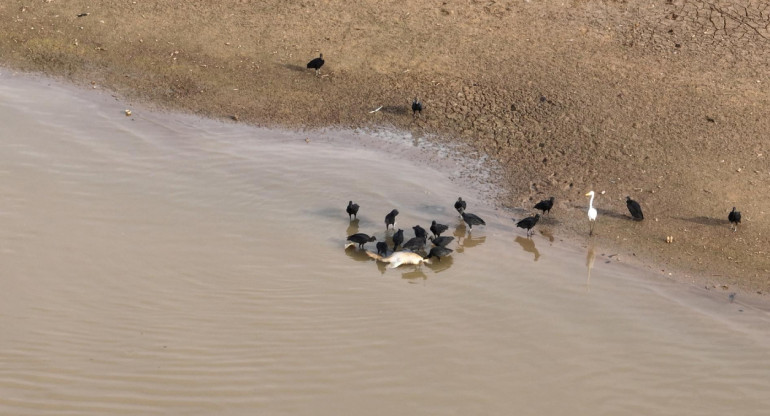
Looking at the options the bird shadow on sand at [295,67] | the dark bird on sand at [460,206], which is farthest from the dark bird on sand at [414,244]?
the bird shadow on sand at [295,67]

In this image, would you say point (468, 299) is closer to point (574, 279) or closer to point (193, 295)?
point (574, 279)

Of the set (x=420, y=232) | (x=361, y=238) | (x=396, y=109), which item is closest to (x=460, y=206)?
(x=420, y=232)

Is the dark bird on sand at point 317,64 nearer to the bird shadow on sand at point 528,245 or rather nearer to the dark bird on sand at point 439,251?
the bird shadow on sand at point 528,245

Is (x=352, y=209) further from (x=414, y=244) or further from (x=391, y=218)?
(x=414, y=244)

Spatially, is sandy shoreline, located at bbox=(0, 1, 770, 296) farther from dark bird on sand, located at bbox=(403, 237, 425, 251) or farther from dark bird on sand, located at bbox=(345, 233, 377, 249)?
dark bird on sand, located at bbox=(345, 233, 377, 249)

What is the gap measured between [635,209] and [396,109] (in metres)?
5.14

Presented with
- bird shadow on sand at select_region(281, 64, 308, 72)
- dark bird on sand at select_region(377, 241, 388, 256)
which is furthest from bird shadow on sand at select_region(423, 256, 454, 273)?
bird shadow on sand at select_region(281, 64, 308, 72)

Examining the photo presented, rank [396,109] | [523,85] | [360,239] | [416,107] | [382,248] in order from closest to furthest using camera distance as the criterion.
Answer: [382,248] < [360,239] < [416,107] < [396,109] < [523,85]

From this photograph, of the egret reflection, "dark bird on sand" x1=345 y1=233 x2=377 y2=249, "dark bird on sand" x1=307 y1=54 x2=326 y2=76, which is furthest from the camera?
"dark bird on sand" x1=307 y1=54 x2=326 y2=76

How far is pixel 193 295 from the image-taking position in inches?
403

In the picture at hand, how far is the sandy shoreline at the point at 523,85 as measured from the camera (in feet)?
41.8

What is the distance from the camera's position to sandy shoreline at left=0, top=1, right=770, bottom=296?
12.7 meters

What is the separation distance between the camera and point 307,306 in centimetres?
1015

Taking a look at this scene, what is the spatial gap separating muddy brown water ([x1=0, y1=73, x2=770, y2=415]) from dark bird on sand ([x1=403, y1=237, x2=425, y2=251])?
30 centimetres
